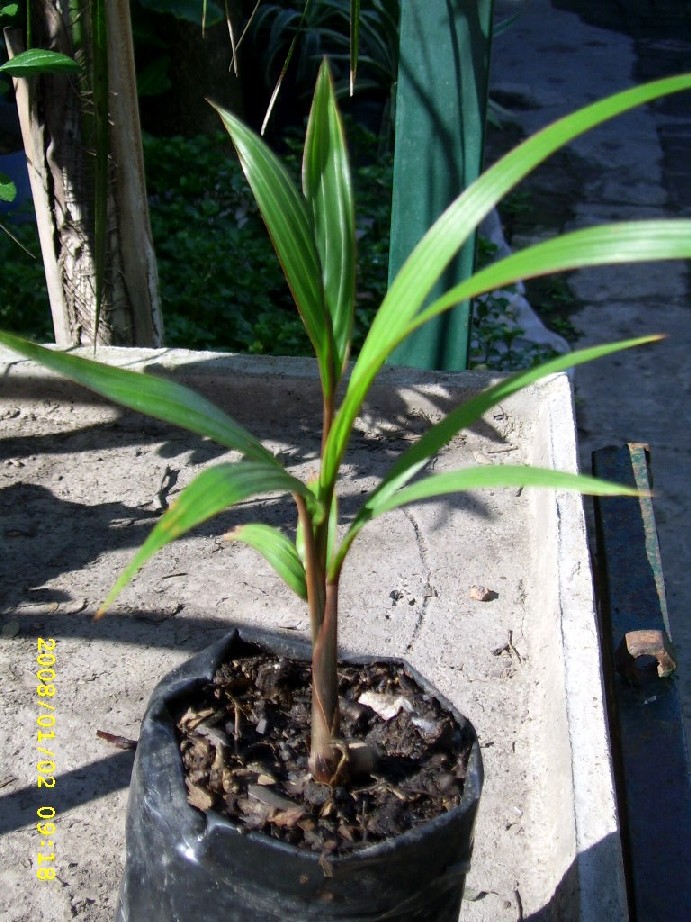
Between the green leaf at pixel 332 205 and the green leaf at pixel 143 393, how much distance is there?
0.13m

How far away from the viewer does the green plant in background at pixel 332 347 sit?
0.75m

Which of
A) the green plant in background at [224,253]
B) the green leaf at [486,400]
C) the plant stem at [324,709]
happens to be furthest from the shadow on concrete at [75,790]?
the green plant in background at [224,253]

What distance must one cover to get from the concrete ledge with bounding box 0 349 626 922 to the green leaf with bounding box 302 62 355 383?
2.44 ft

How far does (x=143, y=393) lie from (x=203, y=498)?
0.59 ft

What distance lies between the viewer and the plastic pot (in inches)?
41.8

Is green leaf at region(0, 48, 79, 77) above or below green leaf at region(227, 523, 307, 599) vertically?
above

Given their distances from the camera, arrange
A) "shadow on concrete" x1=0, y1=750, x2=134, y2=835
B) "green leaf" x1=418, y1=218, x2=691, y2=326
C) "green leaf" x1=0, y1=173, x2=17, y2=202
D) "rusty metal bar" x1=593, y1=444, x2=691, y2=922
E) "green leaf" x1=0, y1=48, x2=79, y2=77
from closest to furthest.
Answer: "green leaf" x1=418, y1=218, x2=691, y2=326, "rusty metal bar" x1=593, y1=444, x2=691, y2=922, "shadow on concrete" x1=0, y1=750, x2=134, y2=835, "green leaf" x1=0, y1=48, x2=79, y2=77, "green leaf" x1=0, y1=173, x2=17, y2=202

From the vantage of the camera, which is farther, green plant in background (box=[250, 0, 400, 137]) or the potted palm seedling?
green plant in background (box=[250, 0, 400, 137])

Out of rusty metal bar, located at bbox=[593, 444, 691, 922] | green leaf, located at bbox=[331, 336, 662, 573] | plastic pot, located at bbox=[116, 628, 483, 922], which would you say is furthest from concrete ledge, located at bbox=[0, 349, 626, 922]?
green leaf, located at bbox=[331, 336, 662, 573]

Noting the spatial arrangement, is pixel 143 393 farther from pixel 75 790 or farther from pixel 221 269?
pixel 221 269

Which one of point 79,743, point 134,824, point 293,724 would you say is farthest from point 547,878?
point 79,743

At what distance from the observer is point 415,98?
93.3 inches

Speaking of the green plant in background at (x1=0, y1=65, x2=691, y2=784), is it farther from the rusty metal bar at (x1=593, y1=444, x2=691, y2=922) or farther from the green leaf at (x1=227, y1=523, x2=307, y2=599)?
the rusty metal bar at (x1=593, y1=444, x2=691, y2=922)

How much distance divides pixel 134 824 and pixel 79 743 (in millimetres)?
526
